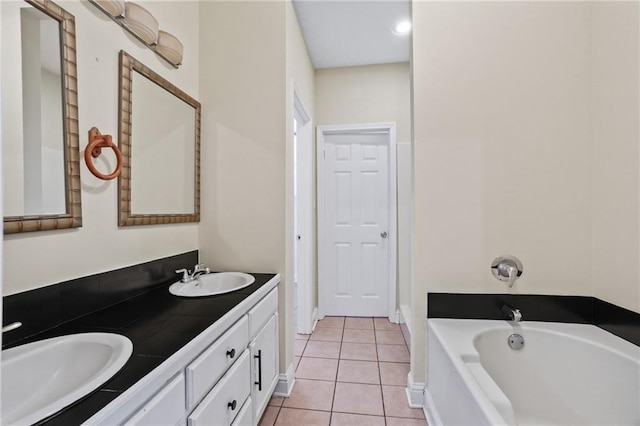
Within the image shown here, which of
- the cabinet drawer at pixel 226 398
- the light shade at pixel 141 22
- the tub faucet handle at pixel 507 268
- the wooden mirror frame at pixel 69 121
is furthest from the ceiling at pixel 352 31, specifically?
the cabinet drawer at pixel 226 398

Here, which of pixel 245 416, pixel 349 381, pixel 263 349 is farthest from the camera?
pixel 349 381

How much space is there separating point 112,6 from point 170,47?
A: 15.4 inches

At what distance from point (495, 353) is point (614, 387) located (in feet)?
1.54

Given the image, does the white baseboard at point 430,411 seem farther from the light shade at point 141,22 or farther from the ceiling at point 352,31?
the ceiling at point 352,31

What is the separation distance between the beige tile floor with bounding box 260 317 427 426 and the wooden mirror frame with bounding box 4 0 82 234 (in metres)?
1.43

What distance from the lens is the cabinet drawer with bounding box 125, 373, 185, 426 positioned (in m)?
0.86

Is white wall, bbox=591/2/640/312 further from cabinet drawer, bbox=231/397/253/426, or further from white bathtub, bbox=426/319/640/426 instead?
cabinet drawer, bbox=231/397/253/426

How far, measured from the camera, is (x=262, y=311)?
1700mm

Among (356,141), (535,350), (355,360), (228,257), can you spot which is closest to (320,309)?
(355,360)

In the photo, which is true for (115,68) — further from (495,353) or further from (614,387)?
(614,387)

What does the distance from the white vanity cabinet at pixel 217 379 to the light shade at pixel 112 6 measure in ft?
4.56

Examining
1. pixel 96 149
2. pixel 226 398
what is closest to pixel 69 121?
pixel 96 149

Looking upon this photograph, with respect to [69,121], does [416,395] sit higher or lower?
lower

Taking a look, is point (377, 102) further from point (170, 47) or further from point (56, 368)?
point (56, 368)
